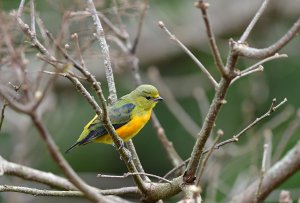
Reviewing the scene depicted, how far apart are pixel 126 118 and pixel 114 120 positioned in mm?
105

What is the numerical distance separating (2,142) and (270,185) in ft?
25.0

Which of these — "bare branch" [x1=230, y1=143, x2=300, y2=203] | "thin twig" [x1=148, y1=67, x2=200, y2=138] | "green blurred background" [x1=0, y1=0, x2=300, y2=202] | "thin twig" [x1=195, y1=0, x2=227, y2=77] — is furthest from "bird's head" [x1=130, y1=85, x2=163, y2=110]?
"thin twig" [x1=195, y1=0, x2=227, y2=77]

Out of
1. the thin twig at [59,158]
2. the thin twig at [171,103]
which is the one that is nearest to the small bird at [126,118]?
the thin twig at [171,103]

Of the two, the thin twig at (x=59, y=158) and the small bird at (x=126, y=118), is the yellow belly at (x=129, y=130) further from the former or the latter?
the thin twig at (x=59, y=158)

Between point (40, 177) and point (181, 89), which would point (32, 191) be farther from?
point (181, 89)

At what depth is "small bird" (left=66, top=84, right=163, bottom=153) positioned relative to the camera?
16.3 ft

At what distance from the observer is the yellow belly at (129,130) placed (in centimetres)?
489

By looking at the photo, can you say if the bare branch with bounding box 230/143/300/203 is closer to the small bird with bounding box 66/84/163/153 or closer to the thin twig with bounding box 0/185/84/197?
the small bird with bounding box 66/84/163/153

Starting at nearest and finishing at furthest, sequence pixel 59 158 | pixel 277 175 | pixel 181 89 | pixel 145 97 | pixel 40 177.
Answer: pixel 59 158, pixel 40 177, pixel 277 175, pixel 145 97, pixel 181 89

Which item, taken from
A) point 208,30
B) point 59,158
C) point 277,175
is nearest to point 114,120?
point 277,175

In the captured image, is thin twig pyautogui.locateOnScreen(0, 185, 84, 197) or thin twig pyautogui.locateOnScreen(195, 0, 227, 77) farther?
thin twig pyautogui.locateOnScreen(0, 185, 84, 197)

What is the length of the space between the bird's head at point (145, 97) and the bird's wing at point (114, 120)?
0.30 ft

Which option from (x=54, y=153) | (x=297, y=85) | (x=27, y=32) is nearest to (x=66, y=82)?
(x=297, y=85)

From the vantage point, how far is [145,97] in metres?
5.48
